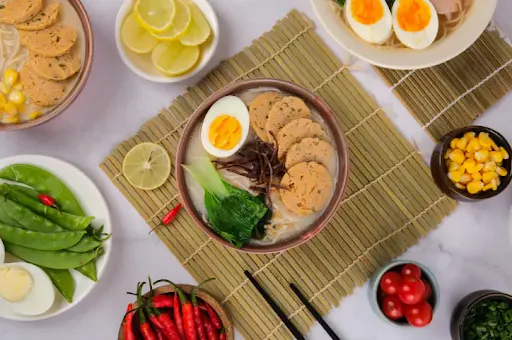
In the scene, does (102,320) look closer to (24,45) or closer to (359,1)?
(24,45)

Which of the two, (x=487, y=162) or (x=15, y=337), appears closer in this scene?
(x=487, y=162)

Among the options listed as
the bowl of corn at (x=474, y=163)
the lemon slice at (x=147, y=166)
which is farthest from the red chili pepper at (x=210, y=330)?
the bowl of corn at (x=474, y=163)

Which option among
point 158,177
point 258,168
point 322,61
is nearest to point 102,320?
point 158,177

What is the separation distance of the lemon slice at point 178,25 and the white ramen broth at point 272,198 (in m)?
0.33

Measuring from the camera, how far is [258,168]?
205cm

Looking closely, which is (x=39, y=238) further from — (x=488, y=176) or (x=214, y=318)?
(x=488, y=176)

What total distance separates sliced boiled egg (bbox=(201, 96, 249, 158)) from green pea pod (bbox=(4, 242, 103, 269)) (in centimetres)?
63

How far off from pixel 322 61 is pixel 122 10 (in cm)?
79

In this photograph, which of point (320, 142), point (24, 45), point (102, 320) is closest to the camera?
point (320, 142)

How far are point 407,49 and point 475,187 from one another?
56 centimetres

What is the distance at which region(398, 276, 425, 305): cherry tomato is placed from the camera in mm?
2082

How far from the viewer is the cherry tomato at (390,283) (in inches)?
84.8

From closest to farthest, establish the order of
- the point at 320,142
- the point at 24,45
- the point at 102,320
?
1. the point at 320,142
2. the point at 24,45
3. the point at 102,320

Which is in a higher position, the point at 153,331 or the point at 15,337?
the point at 15,337
